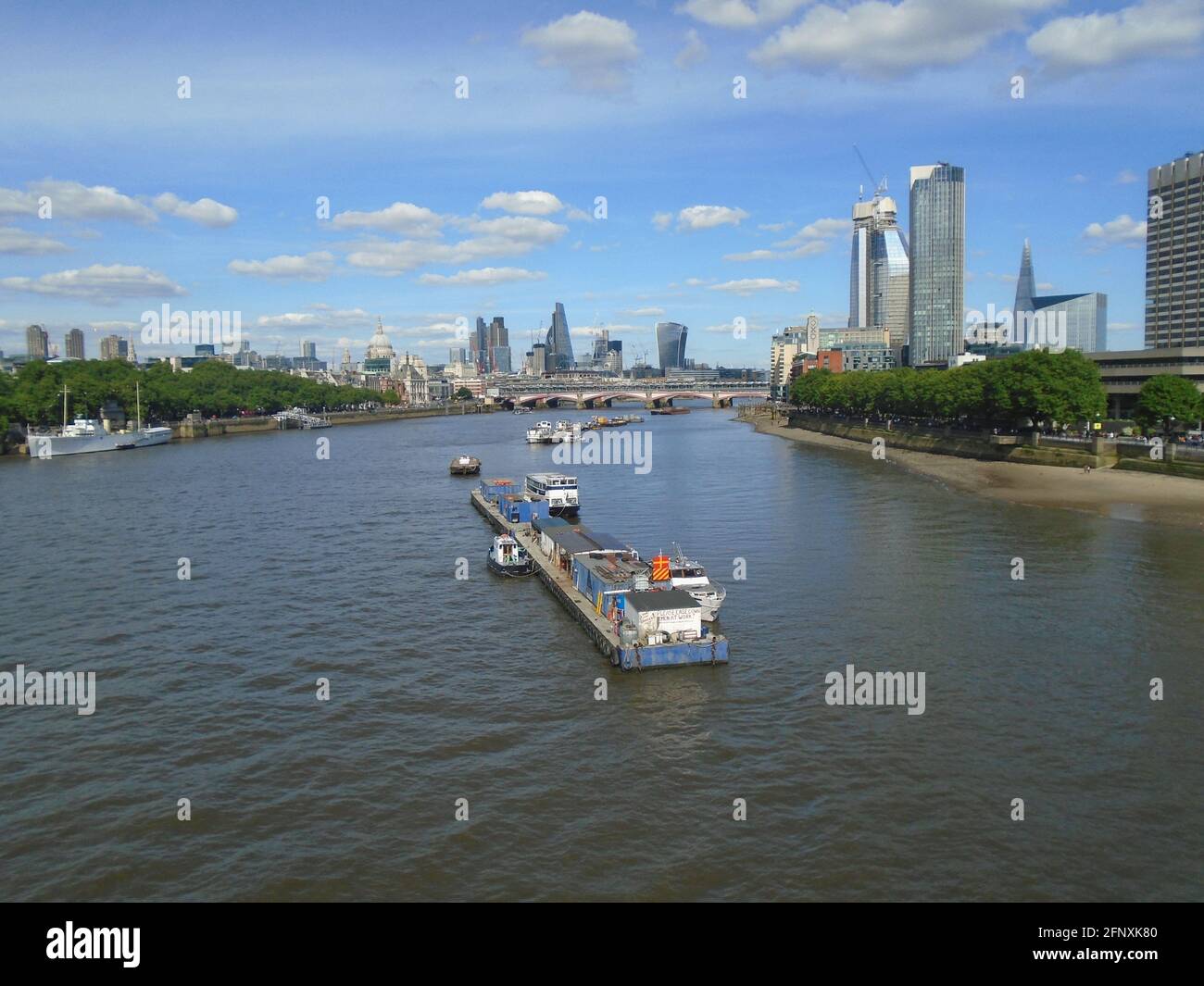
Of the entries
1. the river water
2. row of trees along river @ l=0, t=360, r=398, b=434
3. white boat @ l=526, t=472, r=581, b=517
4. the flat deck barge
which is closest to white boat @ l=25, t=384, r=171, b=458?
row of trees along river @ l=0, t=360, r=398, b=434

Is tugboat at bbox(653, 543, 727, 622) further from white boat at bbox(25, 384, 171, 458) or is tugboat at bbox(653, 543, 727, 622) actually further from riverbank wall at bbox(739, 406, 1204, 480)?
white boat at bbox(25, 384, 171, 458)

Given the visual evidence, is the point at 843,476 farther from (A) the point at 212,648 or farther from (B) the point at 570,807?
(B) the point at 570,807

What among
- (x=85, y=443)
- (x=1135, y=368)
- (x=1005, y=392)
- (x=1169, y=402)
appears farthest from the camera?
(x=85, y=443)

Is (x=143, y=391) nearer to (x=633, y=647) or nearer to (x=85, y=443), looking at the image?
(x=85, y=443)

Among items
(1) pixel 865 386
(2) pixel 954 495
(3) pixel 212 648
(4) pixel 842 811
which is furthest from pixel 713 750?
(1) pixel 865 386

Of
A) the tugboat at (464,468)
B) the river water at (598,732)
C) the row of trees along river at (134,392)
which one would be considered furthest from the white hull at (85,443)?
the river water at (598,732)

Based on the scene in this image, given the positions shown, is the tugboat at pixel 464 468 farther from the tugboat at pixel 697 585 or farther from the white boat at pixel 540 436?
the tugboat at pixel 697 585

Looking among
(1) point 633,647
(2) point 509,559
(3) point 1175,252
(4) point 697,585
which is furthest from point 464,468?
(3) point 1175,252
